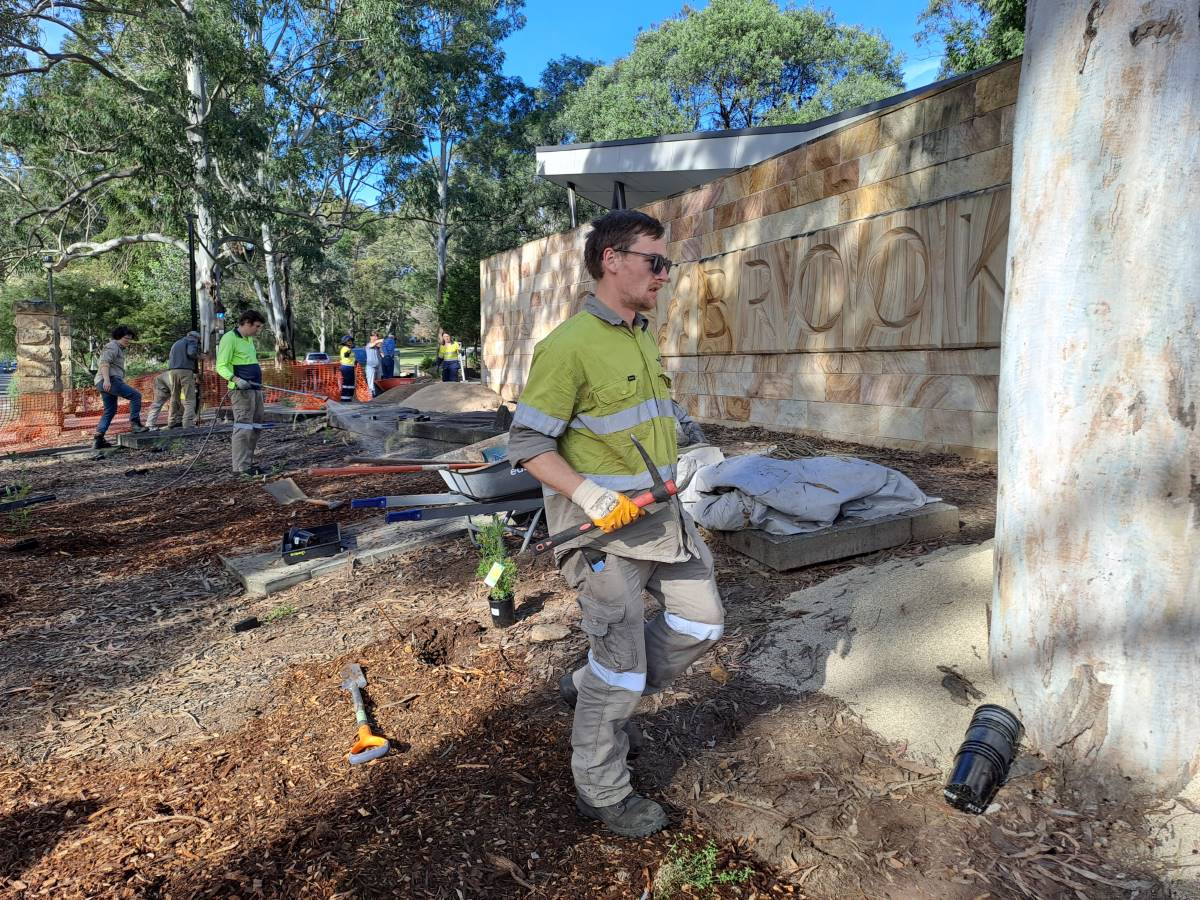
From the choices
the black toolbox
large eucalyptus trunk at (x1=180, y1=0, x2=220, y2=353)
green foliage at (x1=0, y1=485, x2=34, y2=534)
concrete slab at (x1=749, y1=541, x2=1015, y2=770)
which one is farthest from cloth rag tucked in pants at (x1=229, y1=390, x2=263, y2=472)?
large eucalyptus trunk at (x1=180, y1=0, x2=220, y2=353)

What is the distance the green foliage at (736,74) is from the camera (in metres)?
31.6

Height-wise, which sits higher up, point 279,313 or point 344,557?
point 279,313

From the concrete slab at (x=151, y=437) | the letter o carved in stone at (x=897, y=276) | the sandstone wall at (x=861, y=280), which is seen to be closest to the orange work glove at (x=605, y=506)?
the sandstone wall at (x=861, y=280)

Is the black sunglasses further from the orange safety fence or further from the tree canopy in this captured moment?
the tree canopy

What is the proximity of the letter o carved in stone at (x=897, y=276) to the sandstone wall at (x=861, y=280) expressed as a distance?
0.04 ft

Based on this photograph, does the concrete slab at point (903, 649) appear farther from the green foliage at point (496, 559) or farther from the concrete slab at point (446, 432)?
the concrete slab at point (446, 432)

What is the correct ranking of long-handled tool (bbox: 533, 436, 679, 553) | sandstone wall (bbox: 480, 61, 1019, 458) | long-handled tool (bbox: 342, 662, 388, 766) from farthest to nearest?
sandstone wall (bbox: 480, 61, 1019, 458)
long-handled tool (bbox: 342, 662, 388, 766)
long-handled tool (bbox: 533, 436, 679, 553)

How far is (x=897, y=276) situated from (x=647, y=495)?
593 centimetres

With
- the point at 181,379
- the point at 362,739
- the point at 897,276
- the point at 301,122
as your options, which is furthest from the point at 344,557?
the point at 301,122

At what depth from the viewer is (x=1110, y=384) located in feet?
7.06

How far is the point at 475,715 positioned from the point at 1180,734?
7.58 ft

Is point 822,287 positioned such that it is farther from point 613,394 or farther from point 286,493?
point 613,394

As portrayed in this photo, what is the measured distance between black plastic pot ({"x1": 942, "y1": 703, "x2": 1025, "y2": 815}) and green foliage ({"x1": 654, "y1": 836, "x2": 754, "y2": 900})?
0.65 m

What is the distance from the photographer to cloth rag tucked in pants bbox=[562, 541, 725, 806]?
226 centimetres
